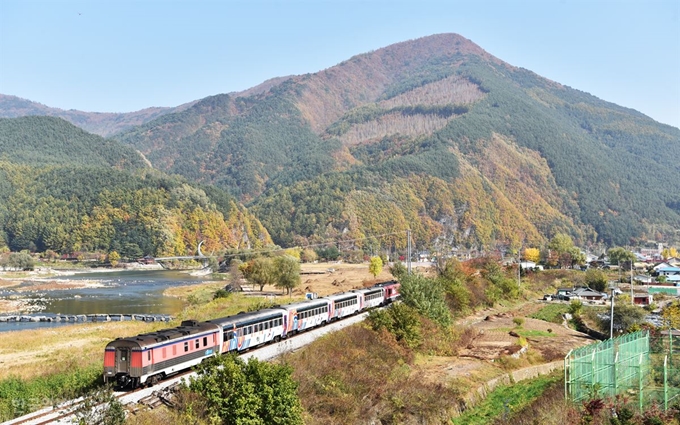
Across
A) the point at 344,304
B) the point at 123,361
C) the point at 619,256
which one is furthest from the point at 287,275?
the point at 619,256

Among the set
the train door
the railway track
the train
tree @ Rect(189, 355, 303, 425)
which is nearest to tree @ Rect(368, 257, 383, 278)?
the train

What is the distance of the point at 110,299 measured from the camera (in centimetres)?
9431

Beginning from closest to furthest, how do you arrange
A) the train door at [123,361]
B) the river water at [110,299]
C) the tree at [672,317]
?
the train door at [123,361] < the tree at [672,317] < the river water at [110,299]

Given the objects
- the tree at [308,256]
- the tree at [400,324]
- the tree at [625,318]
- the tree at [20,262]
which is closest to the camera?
the tree at [400,324]

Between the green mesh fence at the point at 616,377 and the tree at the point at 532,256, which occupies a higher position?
the green mesh fence at the point at 616,377

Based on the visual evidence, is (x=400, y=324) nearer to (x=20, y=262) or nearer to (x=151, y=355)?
(x=151, y=355)

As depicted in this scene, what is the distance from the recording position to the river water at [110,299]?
261ft

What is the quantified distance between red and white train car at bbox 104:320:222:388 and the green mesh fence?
14.6 meters

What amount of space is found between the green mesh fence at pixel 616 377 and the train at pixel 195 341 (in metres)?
14.6

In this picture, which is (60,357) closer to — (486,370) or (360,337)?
(360,337)

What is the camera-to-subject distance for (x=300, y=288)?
9750 centimetres

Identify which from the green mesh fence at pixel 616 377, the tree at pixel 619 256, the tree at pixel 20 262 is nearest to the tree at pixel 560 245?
the tree at pixel 619 256

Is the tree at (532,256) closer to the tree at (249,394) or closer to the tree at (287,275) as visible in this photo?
the tree at (287,275)

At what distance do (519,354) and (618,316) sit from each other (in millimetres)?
21717
